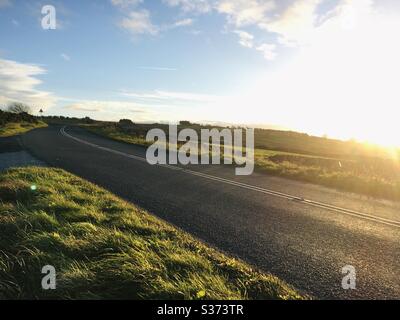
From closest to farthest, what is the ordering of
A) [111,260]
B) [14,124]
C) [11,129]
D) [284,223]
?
[111,260]
[284,223]
[11,129]
[14,124]

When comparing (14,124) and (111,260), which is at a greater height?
(14,124)

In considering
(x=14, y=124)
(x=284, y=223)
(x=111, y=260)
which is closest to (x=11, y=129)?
(x=14, y=124)

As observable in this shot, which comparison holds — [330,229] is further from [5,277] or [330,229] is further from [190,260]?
[5,277]

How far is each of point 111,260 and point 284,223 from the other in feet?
14.2

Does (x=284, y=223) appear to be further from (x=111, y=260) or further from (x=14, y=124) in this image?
(x=14, y=124)

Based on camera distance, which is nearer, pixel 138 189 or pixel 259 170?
pixel 138 189

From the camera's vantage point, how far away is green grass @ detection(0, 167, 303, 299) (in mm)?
4637

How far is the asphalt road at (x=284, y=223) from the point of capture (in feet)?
18.3

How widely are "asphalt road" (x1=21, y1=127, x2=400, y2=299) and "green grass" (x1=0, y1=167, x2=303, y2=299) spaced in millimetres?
654

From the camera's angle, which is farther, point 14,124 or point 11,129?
point 14,124

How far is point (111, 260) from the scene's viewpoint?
5328mm
